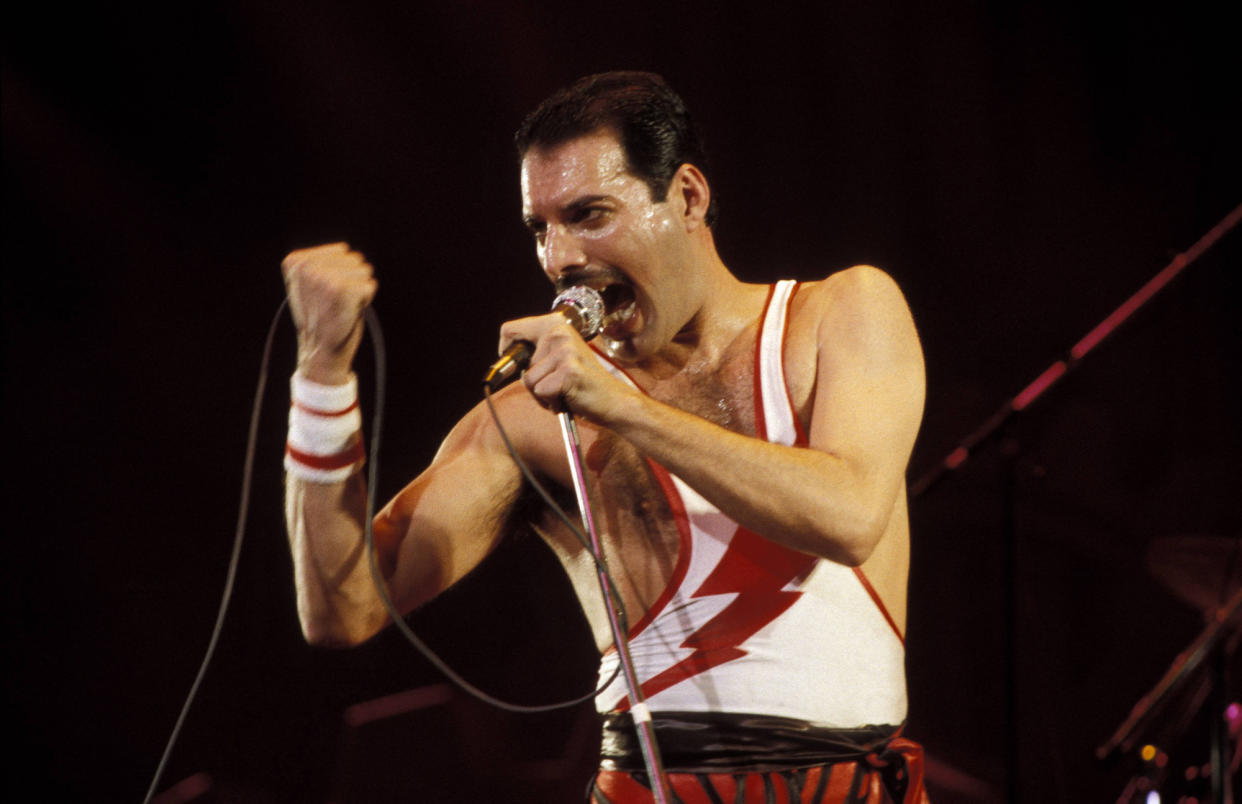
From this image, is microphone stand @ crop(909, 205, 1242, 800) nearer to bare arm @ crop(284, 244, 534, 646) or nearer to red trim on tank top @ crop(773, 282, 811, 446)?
red trim on tank top @ crop(773, 282, 811, 446)

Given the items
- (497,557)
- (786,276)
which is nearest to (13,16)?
(497,557)

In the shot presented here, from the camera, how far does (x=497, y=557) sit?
4.01 meters

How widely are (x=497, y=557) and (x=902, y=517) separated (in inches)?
91.6

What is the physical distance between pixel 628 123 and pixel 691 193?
19 centimetres

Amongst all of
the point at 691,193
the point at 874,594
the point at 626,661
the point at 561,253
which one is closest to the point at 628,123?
the point at 691,193

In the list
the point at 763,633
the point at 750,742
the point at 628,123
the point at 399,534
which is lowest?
the point at 750,742

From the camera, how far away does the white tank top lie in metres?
1.68

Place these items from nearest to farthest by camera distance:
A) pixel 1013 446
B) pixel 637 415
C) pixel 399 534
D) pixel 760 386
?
1. pixel 637 415
2. pixel 760 386
3. pixel 399 534
4. pixel 1013 446

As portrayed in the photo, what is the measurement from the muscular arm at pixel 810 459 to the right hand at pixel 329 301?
415mm

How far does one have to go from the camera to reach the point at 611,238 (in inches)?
→ 75.4

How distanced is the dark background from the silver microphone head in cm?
208

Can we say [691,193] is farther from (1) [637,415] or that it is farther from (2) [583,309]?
(1) [637,415]

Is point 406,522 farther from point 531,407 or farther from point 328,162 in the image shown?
point 328,162

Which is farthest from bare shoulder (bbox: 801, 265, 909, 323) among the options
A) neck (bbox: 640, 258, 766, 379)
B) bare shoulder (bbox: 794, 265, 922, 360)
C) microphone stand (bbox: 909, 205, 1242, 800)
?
microphone stand (bbox: 909, 205, 1242, 800)
